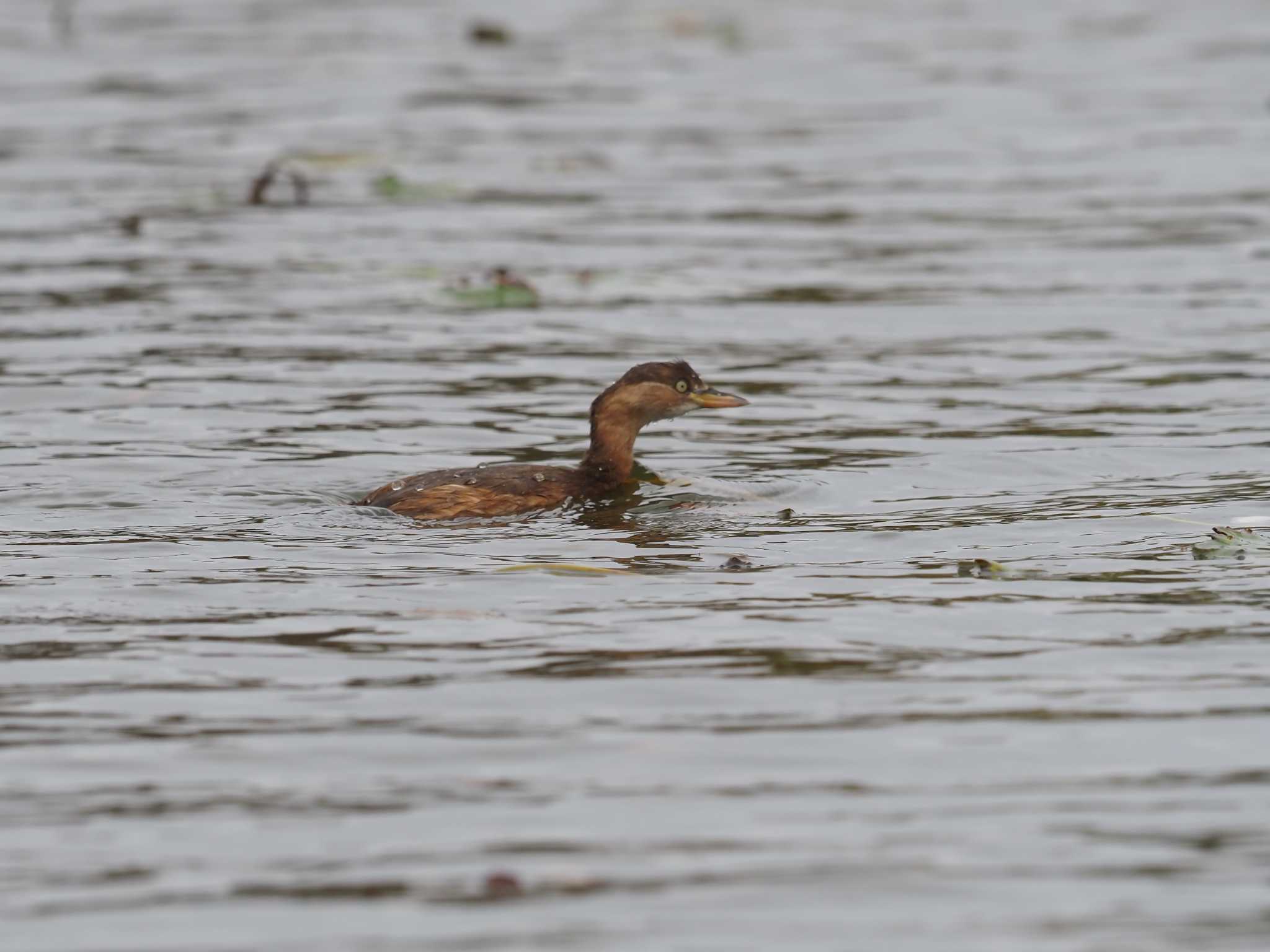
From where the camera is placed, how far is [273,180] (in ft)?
Answer: 64.1

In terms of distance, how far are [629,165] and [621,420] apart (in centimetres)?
1043

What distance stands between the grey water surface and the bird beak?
370 millimetres

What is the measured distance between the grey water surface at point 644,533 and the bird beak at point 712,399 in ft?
1.21

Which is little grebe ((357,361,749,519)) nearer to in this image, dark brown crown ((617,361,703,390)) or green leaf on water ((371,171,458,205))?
dark brown crown ((617,361,703,390))

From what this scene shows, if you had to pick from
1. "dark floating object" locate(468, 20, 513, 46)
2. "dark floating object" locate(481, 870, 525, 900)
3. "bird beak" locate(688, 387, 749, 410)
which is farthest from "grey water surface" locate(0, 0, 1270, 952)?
"dark floating object" locate(468, 20, 513, 46)

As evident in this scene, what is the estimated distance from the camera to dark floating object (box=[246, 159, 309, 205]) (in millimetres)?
17969

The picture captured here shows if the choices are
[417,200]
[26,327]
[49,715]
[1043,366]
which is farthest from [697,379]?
[417,200]

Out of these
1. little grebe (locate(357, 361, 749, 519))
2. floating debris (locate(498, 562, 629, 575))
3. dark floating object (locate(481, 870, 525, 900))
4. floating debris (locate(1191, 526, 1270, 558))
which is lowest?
dark floating object (locate(481, 870, 525, 900))

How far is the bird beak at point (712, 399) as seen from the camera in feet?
35.6

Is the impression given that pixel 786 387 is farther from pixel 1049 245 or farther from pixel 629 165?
pixel 629 165

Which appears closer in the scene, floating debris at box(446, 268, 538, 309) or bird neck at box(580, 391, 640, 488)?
bird neck at box(580, 391, 640, 488)

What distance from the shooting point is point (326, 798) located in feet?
20.1

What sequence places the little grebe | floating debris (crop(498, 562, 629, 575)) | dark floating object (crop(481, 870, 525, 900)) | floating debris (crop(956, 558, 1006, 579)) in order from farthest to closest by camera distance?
1. the little grebe
2. floating debris (crop(498, 562, 629, 575))
3. floating debris (crop(956, 558, 1006, 579))
4. dark floating object (crop(481, 870, 525, 900))

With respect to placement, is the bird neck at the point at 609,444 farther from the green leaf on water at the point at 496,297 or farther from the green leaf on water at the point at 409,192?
the green leaf on water at the point at 409,192
